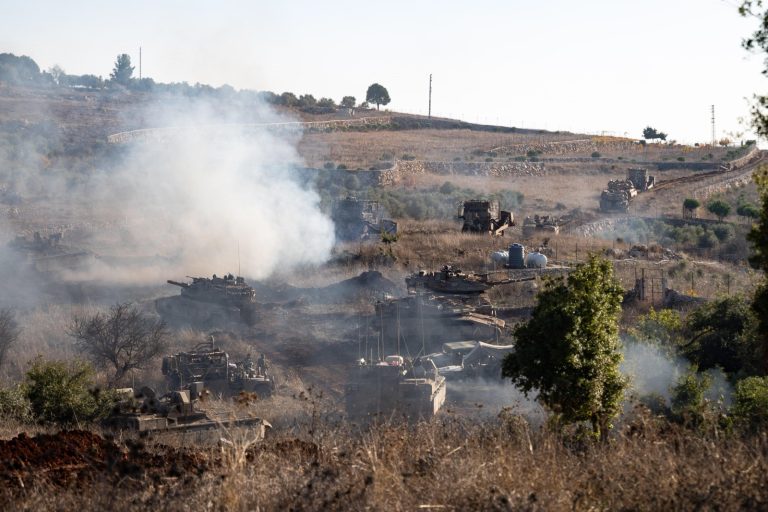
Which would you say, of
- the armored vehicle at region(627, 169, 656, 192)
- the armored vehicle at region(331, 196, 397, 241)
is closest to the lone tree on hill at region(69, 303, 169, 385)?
the armored vehicle at region(331, 196, 397, 241)

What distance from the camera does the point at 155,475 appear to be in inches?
372

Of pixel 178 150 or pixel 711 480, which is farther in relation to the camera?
pixel 178 150

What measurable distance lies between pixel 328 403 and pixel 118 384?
463 centimetres

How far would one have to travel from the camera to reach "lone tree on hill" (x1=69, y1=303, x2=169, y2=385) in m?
22.2

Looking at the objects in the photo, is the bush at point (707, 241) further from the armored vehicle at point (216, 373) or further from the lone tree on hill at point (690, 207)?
the armored vehicle at point (216, 373)

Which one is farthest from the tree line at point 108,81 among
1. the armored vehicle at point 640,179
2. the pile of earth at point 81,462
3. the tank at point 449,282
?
the pile of earth at point 81,462

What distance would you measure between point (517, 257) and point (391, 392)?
15890mm

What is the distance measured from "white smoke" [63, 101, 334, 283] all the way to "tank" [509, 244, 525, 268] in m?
6.57

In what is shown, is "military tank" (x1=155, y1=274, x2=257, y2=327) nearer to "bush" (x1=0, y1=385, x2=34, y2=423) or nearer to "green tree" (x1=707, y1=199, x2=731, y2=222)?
"bush" (x1=0, y1=385, x2=34, y2=423)

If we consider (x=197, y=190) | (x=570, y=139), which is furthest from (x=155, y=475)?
(x=570, y=139)

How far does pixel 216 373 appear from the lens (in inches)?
829

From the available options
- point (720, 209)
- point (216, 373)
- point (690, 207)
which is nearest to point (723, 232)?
point (720, 209)

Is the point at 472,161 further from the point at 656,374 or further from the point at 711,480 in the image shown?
the point at 711,480

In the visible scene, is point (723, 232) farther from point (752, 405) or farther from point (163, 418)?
point (163, 418)
